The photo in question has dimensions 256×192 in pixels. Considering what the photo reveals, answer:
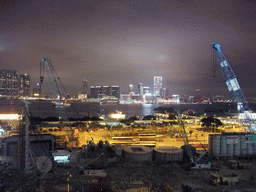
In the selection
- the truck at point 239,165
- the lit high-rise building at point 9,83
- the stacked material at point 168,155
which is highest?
the lit high-rise building at point 9,83

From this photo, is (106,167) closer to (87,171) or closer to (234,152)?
(87,171)

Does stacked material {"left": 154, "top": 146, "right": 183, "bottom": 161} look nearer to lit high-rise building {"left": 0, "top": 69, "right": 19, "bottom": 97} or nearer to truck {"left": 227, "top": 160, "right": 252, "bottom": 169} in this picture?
truck {"left": 227, "top": 160, "right": 252, "bottom": 169}

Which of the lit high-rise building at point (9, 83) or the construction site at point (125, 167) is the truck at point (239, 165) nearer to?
the construction site at point (125, 167)

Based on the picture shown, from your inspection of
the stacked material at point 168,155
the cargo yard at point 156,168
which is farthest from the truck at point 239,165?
the stacked material at point 168,155

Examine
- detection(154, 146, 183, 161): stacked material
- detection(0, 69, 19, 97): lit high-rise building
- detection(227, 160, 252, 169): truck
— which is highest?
detection(0, 69, 19, 97): lit high-rise building

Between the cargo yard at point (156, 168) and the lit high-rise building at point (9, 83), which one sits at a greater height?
the lit high-rise building at point (9, 83)

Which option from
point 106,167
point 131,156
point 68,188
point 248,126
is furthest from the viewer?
point 248,126

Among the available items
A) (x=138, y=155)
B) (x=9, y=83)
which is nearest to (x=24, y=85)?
(x=9, y=83)

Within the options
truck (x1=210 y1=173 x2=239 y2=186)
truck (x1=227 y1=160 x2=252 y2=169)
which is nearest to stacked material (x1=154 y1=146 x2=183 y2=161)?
truck (x1=227 y1=160 x2=252 y2=169)

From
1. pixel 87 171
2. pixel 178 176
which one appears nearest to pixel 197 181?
pixel 178 176
